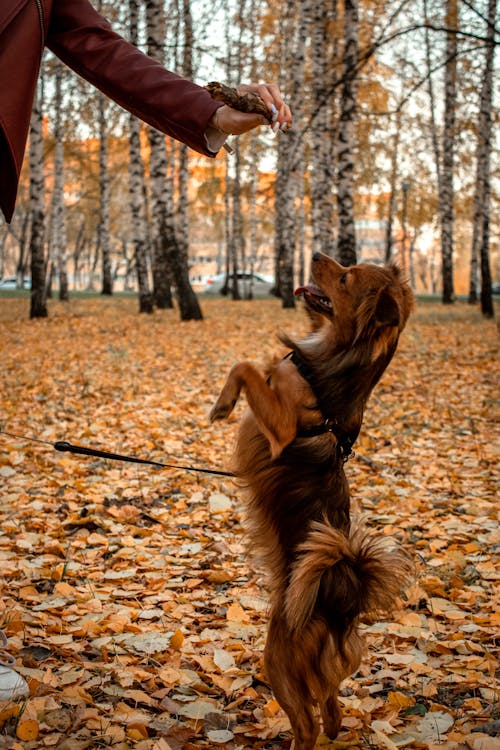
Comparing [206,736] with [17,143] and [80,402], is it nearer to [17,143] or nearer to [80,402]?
[17,143]

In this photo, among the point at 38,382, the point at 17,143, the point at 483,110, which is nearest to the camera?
A: the point at 17,143

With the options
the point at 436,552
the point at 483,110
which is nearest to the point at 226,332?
the point at 483,110

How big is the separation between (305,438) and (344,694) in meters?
1.42

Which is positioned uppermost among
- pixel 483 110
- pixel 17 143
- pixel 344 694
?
pixel 483 110

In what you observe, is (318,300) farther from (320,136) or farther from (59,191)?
(59,191)

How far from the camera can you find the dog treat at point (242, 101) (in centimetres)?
226

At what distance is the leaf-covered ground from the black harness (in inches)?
25.4

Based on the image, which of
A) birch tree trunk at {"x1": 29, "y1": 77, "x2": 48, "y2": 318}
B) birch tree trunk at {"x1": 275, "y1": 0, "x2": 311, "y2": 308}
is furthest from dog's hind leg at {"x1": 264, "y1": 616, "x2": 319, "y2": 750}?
birch tree trunk at {"x1": 29, "y1": 77, "x2": 48, "y2": 318}

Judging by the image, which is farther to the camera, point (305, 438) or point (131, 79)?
point (305, 438)

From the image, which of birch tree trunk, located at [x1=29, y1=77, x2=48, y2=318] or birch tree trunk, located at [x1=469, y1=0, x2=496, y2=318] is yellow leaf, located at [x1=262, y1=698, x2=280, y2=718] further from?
birch tree trunk, located at [x1=469, y1=0, x2=496, y2=318]

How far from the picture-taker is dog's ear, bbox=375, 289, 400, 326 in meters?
Answer: 2.90

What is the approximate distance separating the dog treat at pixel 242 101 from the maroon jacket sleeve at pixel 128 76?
6 cm

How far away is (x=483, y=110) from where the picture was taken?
18438mm

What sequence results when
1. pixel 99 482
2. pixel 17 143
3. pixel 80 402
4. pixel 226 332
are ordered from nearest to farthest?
pixel 17 143
pixel 99 482
pixel 80 402
pixel 226 332
